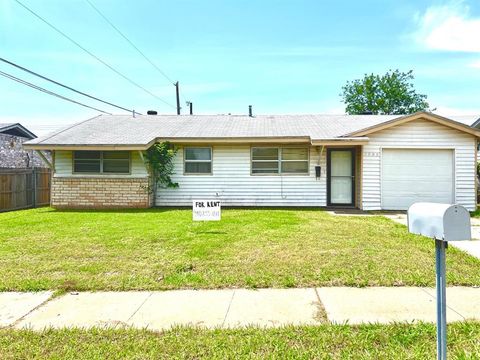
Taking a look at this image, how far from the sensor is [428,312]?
10.9ft

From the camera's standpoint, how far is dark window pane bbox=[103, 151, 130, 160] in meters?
13.1

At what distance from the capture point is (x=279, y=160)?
515 inches

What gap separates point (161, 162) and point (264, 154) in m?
4.03

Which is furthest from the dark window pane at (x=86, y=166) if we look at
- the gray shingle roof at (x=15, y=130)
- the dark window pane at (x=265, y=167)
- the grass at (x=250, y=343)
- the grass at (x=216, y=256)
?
the grass at (x=250, y=343)

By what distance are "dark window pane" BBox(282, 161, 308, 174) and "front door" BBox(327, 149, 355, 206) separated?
92 centimetres

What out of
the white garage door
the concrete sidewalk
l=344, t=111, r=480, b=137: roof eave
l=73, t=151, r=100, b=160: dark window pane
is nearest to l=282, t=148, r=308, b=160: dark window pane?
l=344, t=111, r=480, b=137: roof eave

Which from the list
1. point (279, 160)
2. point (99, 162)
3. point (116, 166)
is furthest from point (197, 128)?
point (99, 162)

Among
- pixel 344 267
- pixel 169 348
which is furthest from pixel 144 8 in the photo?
pixel 169 348

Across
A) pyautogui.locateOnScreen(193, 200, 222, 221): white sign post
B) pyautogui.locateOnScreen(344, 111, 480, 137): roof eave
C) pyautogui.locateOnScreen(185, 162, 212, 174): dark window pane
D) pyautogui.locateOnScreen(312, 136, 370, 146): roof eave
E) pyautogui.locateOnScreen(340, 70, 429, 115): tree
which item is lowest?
pyautogui.locateOnScreen(193, 200, 222, 221): white sign post

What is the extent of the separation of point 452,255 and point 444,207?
4401 mm

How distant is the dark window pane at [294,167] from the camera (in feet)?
42.6

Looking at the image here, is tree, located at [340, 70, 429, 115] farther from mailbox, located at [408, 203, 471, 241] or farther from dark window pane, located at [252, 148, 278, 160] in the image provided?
mailbox, located at [408, 203, 471, 241]

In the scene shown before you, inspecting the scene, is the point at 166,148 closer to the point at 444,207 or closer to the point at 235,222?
the point at 235,222

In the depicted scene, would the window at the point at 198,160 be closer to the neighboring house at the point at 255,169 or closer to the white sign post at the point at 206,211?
the neighboring house at the point at 255,169
